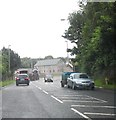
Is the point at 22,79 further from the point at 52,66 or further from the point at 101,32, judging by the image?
the point at 52,66

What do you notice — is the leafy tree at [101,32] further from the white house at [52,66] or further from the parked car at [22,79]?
the white house at [52,66]

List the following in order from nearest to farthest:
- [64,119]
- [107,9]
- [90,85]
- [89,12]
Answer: [64,119] < [107,9] < [89,12] < [90,85]

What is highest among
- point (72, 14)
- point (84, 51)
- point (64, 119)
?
point (72, 14)

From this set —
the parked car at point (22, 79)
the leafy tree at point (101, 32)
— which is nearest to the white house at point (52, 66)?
the parked car at point (22, 79)

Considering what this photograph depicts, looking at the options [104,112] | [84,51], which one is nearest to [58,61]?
[84,51]

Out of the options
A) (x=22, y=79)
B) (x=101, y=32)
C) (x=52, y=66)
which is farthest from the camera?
(x=52, y=66)

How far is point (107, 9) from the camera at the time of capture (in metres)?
28.8

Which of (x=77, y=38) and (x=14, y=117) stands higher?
(x=77, y=38)

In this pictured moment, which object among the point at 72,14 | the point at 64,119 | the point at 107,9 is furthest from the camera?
the point at 72,14

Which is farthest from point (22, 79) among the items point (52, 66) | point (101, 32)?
Answer: point (52, 66)

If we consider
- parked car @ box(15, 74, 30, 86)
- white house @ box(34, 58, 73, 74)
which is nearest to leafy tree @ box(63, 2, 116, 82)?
parked car @ box(15, 74, 30, 86)

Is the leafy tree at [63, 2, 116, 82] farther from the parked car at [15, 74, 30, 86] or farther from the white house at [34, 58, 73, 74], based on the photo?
the white house at [34, 58, 73, 74]

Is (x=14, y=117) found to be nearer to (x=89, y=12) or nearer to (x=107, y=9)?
(x=107, y=9)

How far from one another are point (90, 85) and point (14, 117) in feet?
72.2
